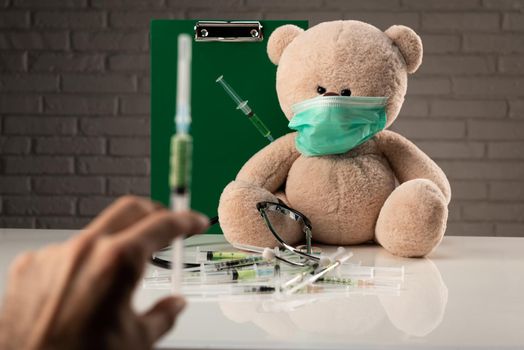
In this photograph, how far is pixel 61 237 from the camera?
1.07 meters

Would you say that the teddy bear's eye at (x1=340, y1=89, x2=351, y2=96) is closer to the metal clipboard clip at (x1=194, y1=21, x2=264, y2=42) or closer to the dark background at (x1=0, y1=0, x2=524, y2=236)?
the metal clipboard clip at (x1=194, y1=21, x2=264, y2=42)

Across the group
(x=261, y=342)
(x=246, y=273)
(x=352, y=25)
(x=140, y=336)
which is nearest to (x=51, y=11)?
(x=352, y=25)

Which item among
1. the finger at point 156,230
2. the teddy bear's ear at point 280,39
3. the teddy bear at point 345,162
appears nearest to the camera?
the finger at point 156,230

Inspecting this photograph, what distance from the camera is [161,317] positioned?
34cm

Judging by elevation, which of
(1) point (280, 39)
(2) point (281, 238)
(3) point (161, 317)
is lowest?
(2) point (281, 238)

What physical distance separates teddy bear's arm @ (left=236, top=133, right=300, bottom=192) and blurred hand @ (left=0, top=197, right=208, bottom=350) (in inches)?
26.6

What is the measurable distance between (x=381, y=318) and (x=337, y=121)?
377 millimetres

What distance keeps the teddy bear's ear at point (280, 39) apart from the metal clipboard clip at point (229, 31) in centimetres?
9

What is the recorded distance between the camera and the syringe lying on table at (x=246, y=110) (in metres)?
1.10

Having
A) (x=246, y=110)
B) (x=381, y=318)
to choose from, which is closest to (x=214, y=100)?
(x=246, y=110)

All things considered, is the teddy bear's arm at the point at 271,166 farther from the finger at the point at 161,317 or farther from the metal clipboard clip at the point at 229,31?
the finger at the point at 161,317

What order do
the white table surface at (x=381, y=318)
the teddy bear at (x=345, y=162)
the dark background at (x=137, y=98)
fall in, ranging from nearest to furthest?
1. the white table surface at (x=381, y=318)
2. the teddy bear at (x=345, y=162)
3. the dark background at (x=137, y=98)

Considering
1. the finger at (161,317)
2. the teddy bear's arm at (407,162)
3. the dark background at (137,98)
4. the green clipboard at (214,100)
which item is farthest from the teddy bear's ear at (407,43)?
the dark background at (137,98)

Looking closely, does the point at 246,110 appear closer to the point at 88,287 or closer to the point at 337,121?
the point at 337,121
